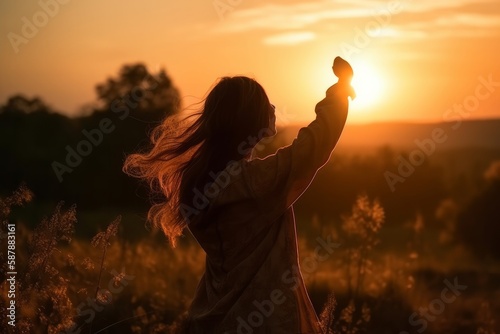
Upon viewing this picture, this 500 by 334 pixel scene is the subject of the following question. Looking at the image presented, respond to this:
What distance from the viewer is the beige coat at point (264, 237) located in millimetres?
4105

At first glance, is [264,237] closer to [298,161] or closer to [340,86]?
[298,161]

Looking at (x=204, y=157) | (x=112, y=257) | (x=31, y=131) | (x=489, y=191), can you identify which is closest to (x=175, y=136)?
(x=204, y=157)

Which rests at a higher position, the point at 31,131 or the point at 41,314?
the point at 31,131

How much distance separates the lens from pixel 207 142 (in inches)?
175

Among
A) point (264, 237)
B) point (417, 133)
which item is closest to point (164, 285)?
point (264, 237)

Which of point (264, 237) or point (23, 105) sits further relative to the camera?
point (23, 105)

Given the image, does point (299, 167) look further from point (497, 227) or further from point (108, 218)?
point (108, 218)

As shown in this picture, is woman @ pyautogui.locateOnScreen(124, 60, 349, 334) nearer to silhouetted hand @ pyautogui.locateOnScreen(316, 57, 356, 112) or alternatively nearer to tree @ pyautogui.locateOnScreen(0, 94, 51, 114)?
silhouetted hand @ pyautogui.locateOnScreen(316, 57, 356, 112)

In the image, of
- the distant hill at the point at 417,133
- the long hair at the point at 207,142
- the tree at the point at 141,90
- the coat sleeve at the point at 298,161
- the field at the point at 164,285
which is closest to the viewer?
the coat sleeve at the point at 298,161

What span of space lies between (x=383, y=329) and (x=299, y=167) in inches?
173

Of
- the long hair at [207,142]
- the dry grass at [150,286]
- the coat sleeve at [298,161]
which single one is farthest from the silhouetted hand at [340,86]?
the dry grass at [150,286]

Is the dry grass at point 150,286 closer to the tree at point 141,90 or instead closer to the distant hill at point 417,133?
the tree at point 141,90

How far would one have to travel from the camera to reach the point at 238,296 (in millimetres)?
4266

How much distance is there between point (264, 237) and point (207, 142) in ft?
1.68
